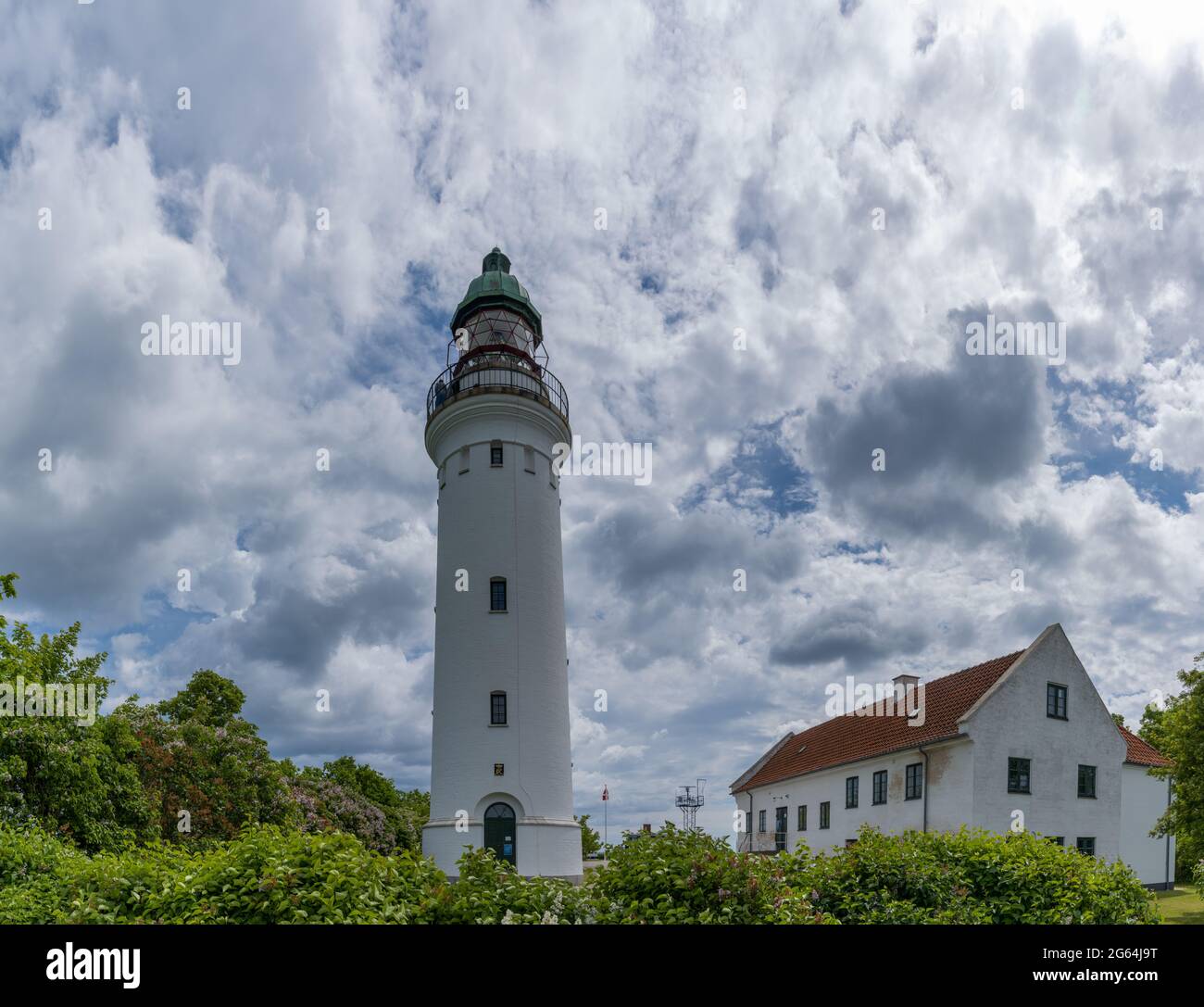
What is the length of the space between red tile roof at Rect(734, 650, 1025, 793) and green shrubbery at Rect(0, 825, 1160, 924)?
1865 cm

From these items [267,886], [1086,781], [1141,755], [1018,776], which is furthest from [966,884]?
[1141,755]

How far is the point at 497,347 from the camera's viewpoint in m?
29.7

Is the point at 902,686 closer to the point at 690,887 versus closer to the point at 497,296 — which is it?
the point at 497,296

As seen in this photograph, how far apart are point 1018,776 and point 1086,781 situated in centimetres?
407

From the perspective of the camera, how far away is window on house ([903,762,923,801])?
27703mm

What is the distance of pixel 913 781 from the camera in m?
28.1

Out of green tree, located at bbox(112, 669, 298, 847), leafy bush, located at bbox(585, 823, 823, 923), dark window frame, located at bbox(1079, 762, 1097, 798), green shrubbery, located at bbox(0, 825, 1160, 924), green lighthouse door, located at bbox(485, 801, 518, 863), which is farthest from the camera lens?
dark window frame, located at bbox(1079, 762, 1097, 798)

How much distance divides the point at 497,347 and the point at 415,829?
31.2 metres

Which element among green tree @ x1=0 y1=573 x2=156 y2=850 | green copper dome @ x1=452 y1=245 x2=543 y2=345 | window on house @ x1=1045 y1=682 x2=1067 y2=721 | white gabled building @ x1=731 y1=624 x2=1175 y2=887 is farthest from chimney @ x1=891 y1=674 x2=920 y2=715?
green tree @ x1=0 y1=573 x2=156 y2=850

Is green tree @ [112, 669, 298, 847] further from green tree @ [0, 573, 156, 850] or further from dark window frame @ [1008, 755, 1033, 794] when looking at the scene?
dark window frame @ [1008, 755, 1033, 794]

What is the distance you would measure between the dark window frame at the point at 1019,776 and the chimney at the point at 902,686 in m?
5.69

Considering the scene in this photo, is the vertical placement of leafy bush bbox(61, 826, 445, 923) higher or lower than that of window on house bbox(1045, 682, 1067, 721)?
lower

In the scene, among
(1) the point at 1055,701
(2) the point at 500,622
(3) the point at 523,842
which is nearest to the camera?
(3) the point at 523,842
